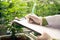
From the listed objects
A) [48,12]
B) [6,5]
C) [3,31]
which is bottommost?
[3,31]

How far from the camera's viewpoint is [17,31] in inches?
48.5

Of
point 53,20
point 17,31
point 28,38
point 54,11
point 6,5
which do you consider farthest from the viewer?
point 54,11

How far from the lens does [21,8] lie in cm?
146

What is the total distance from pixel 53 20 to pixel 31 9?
2.21 ft

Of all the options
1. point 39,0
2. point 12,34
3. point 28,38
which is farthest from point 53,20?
point 39,0

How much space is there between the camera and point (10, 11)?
4.54ft

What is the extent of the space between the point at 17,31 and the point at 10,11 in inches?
9.5

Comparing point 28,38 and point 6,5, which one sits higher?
point 6,5

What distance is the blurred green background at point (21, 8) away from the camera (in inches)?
54.3

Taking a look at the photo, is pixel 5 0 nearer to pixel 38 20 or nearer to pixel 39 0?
pixel 39 0

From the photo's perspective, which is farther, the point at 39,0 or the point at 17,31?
the point at 39,0

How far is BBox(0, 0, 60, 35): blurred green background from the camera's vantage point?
1379 mm

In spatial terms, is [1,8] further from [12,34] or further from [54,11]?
[54,11]

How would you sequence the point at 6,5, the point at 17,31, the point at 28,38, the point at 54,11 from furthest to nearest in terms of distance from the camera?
the point at 54,11 → the point at 6,5 → the point at 17,31 → the point at 28,38
